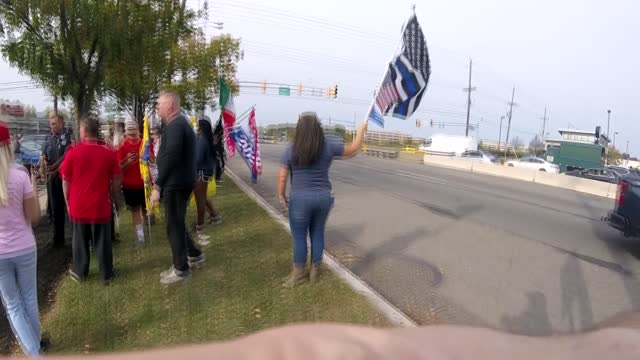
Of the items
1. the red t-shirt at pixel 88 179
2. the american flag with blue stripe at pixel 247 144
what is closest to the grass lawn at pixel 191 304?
the red t-shirt at pixel 88 179

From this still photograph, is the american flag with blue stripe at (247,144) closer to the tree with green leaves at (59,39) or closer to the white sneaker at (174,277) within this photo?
the white sneaker at (174,277)

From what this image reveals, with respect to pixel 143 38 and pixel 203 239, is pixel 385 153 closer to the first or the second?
pixel 143 38

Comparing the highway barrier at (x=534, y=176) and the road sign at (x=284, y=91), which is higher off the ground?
the road sign at (x=284, y=91)

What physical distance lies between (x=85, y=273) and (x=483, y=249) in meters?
5.70

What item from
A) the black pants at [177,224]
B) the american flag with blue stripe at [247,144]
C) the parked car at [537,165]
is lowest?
the parked car at [537,165]

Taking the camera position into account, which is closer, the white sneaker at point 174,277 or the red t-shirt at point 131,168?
the white sneaker at point 174,277

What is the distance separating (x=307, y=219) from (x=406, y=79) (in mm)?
1978

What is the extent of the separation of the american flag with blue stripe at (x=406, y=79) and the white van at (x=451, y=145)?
136 feet

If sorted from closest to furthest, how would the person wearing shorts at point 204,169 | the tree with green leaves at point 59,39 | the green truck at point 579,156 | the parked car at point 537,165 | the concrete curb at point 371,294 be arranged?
the concrete curb at point 371,294
the person wearing shorts at point 204,169
the tree with green leaves at point 59,39
the parked car at point 537,165
the green truck at point 579,156

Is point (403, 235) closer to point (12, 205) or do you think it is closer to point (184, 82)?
point (12, 205)

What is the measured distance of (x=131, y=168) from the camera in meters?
7.77

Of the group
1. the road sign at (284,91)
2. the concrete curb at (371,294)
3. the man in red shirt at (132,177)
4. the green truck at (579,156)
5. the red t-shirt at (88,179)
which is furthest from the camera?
the road sign at (284,91)

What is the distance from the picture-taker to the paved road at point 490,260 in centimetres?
521

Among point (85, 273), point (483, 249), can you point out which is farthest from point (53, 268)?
point (483, 249)
